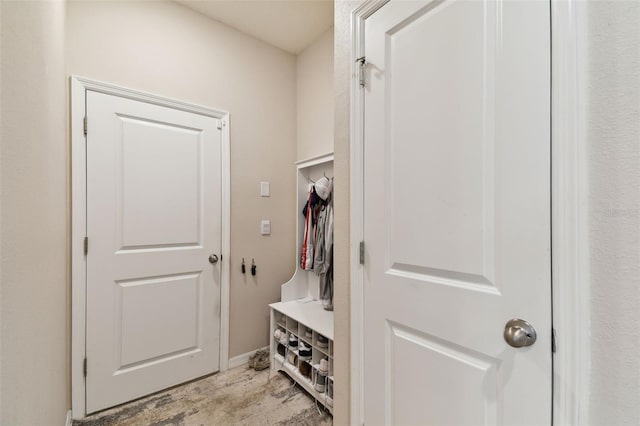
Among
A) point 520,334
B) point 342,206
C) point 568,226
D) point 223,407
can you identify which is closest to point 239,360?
point 223,407

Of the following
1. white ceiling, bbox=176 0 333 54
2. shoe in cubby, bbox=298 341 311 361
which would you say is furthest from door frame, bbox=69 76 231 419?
shoe in cubby, bbox=298 341 311 361

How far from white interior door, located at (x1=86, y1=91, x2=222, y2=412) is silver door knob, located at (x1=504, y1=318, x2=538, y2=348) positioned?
1938 millimetres

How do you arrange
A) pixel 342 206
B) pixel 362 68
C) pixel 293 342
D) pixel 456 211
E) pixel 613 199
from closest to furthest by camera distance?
pixel 613 199 < pixel 456 211 < pixel 362 68 < pixel 342 206 < pixel 293 342

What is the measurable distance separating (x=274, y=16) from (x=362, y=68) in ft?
4.72

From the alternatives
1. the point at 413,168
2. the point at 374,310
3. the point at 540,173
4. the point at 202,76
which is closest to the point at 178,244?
the point at 202,76

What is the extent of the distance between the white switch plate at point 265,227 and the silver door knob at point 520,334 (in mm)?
1966

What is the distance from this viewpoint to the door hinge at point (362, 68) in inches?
45.7

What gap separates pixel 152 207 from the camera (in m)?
1.89

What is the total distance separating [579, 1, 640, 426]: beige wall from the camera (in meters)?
0.60

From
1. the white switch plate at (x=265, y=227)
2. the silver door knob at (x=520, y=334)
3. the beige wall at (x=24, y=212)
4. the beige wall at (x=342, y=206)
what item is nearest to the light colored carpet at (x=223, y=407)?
the beige wall at (x=342, y=206)

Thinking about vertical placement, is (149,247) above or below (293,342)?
above

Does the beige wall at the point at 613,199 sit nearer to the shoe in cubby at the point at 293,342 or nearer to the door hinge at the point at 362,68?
the door hinge at the point at 362,68

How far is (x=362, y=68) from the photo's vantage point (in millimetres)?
1164

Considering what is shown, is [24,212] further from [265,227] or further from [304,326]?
[265,227]
